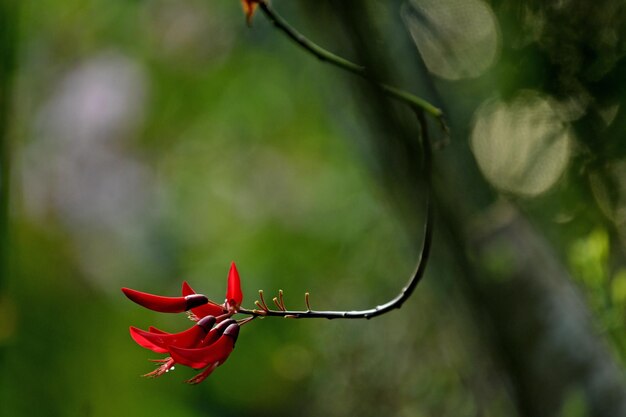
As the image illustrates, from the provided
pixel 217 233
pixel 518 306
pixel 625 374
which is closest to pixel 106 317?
pixel 217 233

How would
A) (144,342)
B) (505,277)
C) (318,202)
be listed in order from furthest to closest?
(318,202)
(505,277)
(144,342)

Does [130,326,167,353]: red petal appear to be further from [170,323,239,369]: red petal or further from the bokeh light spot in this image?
the bokeh light spot

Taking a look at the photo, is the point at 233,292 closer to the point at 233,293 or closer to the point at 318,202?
the point at 233,293

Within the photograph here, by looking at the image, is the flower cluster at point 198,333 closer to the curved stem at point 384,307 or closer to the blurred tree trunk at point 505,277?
the curved stem at point 384,307

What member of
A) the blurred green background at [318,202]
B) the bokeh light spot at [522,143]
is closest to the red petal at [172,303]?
the blurred green background at [318,202]

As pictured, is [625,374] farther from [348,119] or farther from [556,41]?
[348,119]

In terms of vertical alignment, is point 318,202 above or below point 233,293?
below

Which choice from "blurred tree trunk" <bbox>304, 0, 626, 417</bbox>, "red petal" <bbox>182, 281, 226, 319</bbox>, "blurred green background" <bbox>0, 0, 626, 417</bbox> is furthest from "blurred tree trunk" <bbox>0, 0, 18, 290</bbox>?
"red petal" <bbox>182, 281, 226, 319</bbox>

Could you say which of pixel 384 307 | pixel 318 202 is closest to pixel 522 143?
pixel 384 307
